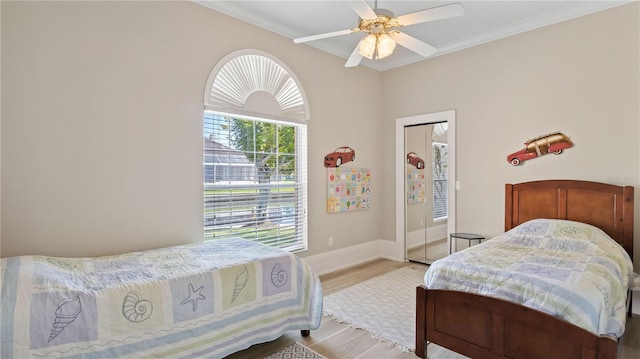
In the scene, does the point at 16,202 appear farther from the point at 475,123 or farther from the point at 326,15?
the point at 475,123

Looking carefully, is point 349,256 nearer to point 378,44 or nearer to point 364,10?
point 378,44

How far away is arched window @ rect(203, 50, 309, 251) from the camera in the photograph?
3184mm

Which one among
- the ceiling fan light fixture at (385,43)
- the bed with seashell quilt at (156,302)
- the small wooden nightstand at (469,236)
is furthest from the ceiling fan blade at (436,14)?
the small wooden nightstand at (469,236)

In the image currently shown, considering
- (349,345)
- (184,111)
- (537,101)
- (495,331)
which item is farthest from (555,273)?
(184,111)

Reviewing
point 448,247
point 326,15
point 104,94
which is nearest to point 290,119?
point 326,15

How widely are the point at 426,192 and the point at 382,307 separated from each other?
1962mm

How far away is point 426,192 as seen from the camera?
447cm

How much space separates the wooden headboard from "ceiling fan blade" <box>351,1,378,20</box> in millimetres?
2572

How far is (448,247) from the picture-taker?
4.21 meters

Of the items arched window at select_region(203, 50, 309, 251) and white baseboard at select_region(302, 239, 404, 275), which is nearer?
arched window at select_region(203, 50, 309, 251)

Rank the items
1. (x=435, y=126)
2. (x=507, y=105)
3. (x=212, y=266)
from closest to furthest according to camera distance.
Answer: (x=212, y=266) < (x=507, y=105) < (x=435, y=126)

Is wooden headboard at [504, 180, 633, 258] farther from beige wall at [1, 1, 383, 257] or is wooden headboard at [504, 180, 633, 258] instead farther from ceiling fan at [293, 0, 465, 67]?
beige wall at [1, 1, 383, 257]

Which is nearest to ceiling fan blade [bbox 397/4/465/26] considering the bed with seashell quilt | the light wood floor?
the bed with seashell quilt

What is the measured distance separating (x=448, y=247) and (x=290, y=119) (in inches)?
102
